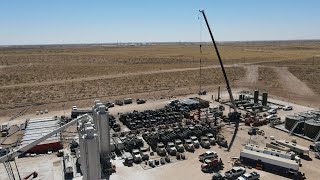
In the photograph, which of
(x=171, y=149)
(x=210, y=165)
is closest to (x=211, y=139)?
(x=171, y=149)

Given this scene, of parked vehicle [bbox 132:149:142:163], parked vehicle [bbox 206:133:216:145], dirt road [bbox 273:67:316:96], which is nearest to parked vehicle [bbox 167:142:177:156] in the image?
parked vehicle [bbox 132:149:142:163]

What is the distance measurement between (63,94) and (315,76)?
83108 mm

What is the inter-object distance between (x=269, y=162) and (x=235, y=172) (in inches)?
202

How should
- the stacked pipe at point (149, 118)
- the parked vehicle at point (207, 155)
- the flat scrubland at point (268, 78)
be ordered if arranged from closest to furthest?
the parked vehicle at point (207, 155) → the stacked pipe at point (149, 118) → the flat scrubland at point (268, 78)

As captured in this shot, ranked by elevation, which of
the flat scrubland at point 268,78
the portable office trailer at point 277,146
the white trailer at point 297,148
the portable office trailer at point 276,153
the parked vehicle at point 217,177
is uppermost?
the flat scrubland at point 268,78

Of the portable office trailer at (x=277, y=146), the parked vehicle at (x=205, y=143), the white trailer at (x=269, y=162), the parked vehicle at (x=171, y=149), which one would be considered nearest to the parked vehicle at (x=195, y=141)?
the parked vehicle at (x=205, y=143)

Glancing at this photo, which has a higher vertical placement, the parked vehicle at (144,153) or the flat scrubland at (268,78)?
the flat scrubland at (268,78)

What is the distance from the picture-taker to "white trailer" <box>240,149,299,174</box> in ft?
117

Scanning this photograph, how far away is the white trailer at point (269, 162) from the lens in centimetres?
3581

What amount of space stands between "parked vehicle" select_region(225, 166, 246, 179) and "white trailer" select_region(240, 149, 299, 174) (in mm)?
3111

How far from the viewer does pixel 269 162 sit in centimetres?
3719

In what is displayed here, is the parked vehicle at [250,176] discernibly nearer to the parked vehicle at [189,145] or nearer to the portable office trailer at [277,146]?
the portable office trailer at [277,146]

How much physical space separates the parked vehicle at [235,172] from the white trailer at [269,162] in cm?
311

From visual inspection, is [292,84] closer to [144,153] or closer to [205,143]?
[205,143]
